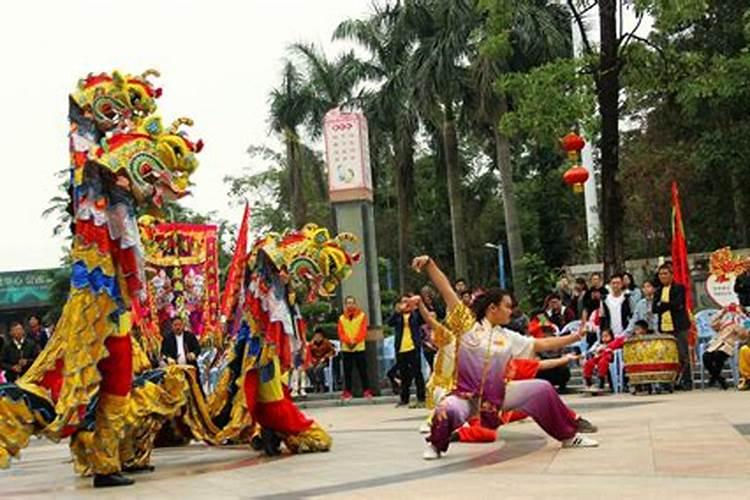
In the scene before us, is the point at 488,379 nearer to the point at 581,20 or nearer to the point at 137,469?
the point at 137,469

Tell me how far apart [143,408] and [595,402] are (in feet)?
19.3

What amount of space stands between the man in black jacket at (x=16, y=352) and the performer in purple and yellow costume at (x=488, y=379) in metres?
7.31

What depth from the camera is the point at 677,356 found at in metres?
12.0

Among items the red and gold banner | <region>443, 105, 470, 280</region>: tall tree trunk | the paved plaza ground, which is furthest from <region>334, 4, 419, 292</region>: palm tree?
the paved plaza ground

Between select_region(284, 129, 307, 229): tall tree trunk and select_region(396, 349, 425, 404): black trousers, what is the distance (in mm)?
16275

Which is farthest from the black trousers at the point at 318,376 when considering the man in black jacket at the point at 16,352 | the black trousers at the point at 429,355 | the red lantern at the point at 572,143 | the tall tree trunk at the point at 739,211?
the tall tree trunk at the point at 739,211

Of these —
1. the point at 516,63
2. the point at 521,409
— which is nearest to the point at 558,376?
the point at 521,409

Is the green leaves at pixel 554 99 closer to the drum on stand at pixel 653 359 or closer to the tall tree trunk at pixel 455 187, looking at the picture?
the drum on stand at pixel 653 359

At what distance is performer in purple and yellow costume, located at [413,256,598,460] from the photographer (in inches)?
278

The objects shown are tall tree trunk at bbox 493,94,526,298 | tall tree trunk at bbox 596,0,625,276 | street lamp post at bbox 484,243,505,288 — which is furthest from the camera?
street lamp post at bbox 484,243,505,288

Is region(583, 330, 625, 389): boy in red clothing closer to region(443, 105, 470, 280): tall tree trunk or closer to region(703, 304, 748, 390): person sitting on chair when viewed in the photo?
region(703, 304, 748, 390): person sitting on chair

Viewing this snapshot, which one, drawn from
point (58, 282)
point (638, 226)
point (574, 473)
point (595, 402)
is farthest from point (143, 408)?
point (58, 282)

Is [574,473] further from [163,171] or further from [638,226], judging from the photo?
[638,226]

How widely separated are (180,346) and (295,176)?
18628 mm
